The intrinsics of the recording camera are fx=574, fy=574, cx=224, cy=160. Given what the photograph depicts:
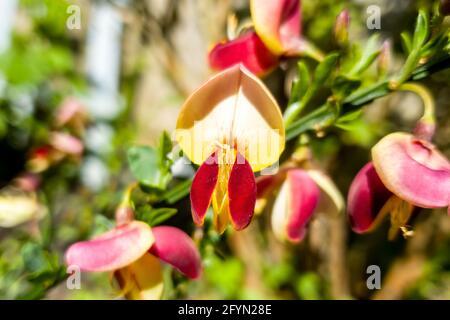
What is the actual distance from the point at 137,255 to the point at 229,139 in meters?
0.13

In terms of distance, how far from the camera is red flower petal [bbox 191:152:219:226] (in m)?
0.44

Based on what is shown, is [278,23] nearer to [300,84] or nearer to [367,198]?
[300,84]

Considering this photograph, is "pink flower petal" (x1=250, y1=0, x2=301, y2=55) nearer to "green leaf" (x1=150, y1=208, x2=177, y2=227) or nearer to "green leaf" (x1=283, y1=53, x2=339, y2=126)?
"green leaf" (x1=283, y1=53, x2=339, y2=126)

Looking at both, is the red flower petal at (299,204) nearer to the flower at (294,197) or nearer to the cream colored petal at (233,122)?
the flower at (294,197)

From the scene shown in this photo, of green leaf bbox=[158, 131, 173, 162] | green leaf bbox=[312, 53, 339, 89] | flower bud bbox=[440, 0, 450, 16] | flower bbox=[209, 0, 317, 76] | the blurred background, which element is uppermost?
flower bud bbox=[440, 0, 450, 16]

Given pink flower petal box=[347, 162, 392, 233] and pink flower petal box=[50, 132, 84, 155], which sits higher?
pink flower petal box=[347, 162, 392, 233]

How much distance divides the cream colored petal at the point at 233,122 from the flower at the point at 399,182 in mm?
91

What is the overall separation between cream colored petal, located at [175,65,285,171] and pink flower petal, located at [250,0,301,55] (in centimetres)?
9

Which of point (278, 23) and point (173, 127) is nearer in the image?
point (278, 23)

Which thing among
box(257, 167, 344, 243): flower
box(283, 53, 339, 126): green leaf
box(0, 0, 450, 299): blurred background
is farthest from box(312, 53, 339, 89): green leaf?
box(0, 0, 450, 299): blurred background

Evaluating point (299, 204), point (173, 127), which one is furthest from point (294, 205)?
point (173, 127)

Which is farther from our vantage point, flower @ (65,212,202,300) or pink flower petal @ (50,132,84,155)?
pink flower petal @ (50,132,84,155)

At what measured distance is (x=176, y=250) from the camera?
1.69 ft

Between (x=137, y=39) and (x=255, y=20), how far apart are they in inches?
64.6
